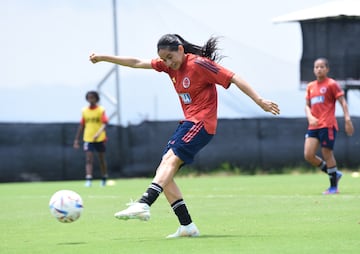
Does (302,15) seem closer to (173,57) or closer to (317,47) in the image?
(317,47)

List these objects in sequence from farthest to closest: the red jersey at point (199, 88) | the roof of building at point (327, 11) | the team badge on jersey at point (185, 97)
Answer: the roof of building at point (327, 11), the team badge on jersey at point (185, 97), the red jersey at point (199, 88)

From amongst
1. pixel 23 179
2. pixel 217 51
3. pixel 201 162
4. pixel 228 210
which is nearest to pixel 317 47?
pixel 201 162

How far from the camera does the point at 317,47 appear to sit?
2775 cm

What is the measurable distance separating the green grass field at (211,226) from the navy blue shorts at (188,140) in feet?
2.57

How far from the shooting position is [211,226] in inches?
405

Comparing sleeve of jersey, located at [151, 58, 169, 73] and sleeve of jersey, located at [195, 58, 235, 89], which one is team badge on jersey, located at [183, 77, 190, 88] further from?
sleeve of jersey, located at [151, 58, 169, 73]

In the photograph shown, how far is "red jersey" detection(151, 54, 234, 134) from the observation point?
9.18m

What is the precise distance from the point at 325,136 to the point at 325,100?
0.59 metres

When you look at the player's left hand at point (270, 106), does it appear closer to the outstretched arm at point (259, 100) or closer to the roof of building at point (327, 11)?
the outstretched arm at point (259, 100)

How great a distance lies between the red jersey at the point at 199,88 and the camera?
9180 millimetres

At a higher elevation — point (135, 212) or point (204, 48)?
point (204, 48)

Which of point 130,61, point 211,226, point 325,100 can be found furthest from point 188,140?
point 325,100

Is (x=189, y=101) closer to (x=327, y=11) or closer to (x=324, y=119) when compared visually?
(x=324, y=119)

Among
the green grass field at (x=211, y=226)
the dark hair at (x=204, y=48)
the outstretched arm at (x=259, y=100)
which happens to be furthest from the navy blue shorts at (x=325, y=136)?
the outstretched arm at (x=259, y=100)
